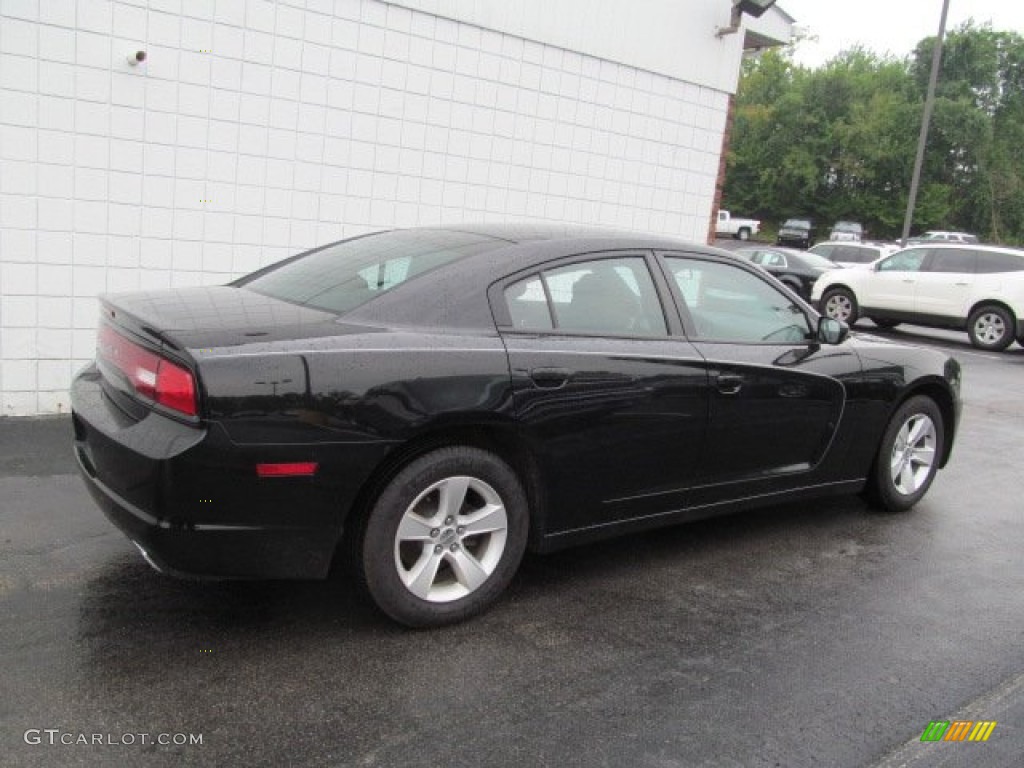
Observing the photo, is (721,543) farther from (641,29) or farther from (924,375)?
(641,29)

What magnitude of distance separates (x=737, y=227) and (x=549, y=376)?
48.0 metres

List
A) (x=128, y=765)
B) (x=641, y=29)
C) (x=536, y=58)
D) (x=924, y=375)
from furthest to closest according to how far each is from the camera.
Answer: (x=641, y=29) < (x=536, y=58) < (x=924, y=375) < (x=128, y=765)

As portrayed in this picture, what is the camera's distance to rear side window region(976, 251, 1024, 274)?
13.6 metres

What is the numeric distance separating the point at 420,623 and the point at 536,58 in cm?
566

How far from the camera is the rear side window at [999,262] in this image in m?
13.6

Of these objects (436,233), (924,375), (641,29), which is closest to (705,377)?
(436,233)

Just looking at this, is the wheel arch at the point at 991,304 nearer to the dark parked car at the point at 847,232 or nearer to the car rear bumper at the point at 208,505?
the car rear bumper at the point at 208,505

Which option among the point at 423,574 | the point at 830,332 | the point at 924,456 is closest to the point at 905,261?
the point at 924,456

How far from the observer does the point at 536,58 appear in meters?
7.52

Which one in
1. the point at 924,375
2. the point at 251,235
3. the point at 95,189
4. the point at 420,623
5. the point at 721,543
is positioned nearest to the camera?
the point at 420,623

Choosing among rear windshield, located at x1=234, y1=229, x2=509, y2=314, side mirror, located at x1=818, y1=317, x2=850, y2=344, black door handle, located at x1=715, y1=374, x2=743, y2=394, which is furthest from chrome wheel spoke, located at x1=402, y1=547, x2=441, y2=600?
side mirror, located at x1=818, y1=317, x2=850, y2=344

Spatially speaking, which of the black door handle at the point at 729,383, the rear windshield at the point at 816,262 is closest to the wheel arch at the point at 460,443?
the black door handle at the point at 729,383

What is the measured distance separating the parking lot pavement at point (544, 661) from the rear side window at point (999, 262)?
35.7 feet

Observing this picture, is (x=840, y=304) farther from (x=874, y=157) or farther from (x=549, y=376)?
(x=874, y=157)
